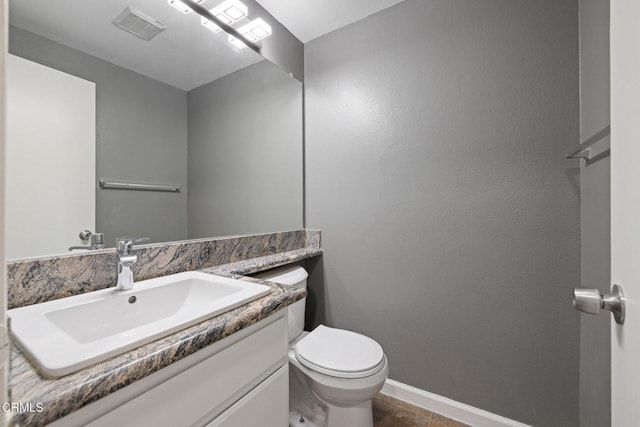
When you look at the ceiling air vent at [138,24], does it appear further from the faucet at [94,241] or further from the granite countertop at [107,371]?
the granite countertop at [107,371]

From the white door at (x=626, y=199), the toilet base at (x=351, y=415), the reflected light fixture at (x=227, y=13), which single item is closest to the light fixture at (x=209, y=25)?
the reflected light fixture at (x=227, y=13)

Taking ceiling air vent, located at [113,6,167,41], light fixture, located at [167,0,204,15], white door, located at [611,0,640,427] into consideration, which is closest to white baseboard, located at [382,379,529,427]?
white door, located at [611,0,640,427]

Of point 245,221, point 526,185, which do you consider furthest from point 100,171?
point 526,185

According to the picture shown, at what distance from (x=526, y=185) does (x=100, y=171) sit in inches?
71.6

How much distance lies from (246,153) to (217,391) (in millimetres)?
1284

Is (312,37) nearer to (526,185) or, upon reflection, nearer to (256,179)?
(256,179)

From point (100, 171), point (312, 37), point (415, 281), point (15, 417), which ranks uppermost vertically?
point (312, 37)

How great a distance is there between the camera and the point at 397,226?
1.53 m

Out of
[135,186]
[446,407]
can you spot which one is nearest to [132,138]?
[135,186]

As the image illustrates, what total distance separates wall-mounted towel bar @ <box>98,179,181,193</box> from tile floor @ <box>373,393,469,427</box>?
61.9 inches

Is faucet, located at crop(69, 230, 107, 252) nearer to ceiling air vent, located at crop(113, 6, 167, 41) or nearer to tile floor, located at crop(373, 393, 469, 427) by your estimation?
ceiling air vent, located at crop(113, 6, 167, 41)

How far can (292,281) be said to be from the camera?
1.43m

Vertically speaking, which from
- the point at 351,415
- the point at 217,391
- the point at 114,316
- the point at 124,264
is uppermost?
the point at 124,264

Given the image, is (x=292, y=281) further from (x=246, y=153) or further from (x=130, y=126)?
(x=130, y=126)
